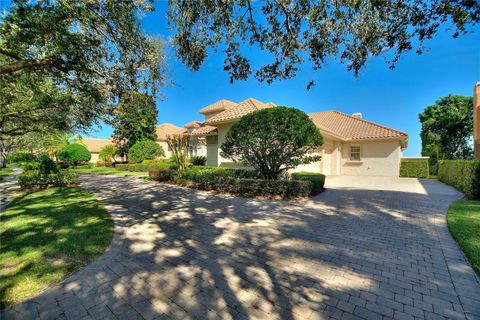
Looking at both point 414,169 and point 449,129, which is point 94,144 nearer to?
point 414,169

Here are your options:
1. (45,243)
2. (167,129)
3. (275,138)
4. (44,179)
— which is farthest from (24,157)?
(275,138)

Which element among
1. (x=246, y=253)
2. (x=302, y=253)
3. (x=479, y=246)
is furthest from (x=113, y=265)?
(x=479, y=246)

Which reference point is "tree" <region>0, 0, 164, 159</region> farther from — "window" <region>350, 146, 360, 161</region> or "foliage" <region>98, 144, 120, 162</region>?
"foliage" <region>98, 144, 120, 162</region>

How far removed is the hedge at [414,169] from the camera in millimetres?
18641

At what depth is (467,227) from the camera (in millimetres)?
5332

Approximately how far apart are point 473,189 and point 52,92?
20.3m

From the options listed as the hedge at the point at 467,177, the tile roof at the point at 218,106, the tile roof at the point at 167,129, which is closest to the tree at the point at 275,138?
the hedge at the point at 467,177

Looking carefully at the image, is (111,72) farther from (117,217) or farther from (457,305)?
(457,305)

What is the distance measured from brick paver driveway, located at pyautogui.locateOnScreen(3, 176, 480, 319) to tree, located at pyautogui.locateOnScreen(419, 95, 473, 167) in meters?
28.8

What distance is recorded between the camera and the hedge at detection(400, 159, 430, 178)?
18.6 metres

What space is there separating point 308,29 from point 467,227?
645 centimetres

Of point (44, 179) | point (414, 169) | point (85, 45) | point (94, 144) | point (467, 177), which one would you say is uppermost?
point (94, 144)

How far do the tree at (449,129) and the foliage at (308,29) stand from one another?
29708 millimetres

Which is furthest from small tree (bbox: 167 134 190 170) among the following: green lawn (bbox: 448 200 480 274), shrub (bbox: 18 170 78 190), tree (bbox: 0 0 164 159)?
green lawn (bbox: 448 200 480 274)
